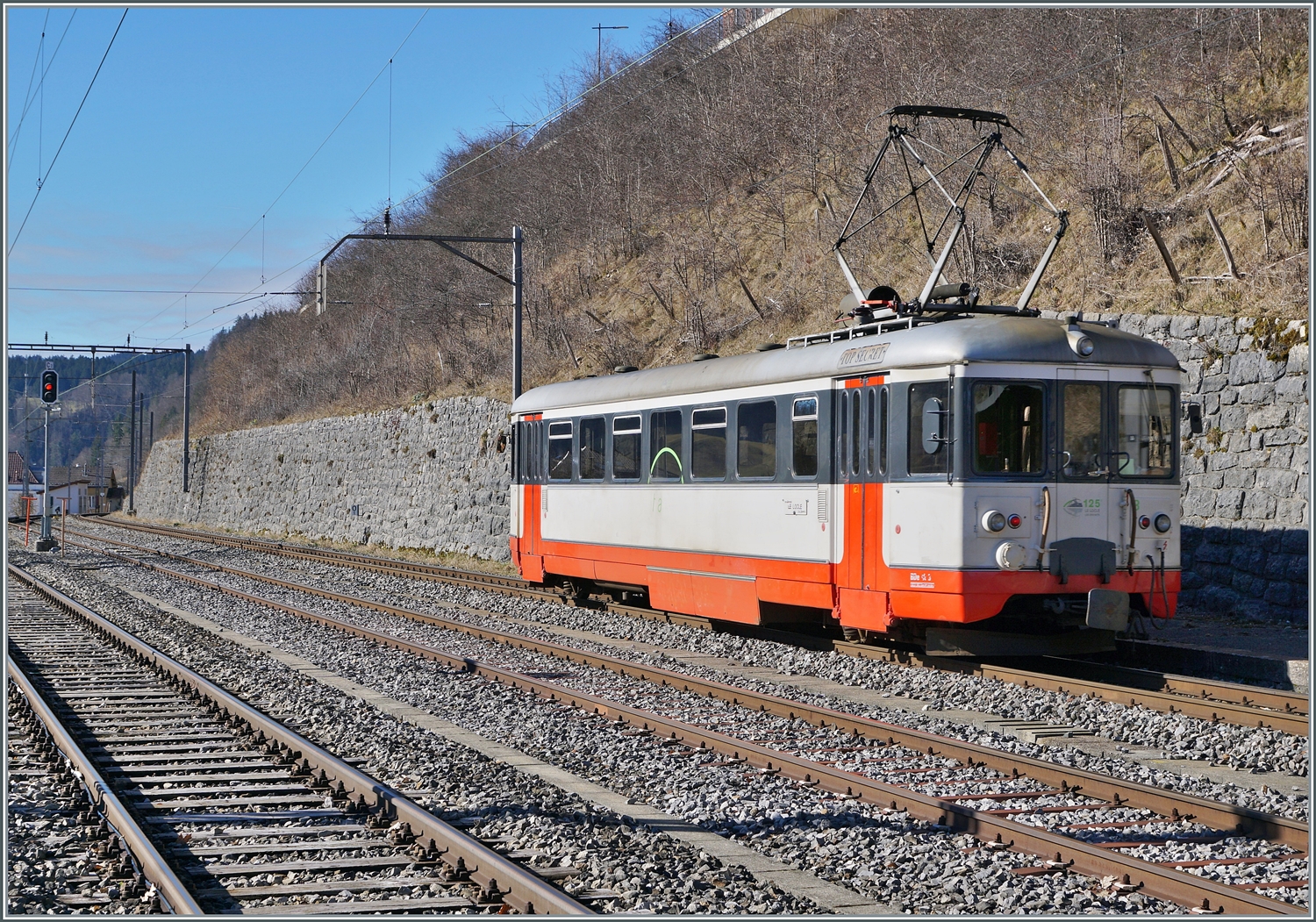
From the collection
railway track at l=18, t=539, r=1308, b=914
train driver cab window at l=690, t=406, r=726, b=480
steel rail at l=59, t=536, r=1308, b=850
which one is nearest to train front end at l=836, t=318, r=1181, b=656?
steel rail at l=59, t=536, r=1308, b=850

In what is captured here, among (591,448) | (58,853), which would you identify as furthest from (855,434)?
(58,853)

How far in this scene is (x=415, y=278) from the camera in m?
55.7

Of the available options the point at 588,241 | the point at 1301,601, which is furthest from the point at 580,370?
the point at 1301,601

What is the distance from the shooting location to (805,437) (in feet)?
45.3

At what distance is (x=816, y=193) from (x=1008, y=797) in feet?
90.1

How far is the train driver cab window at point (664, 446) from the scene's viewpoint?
1638 cm

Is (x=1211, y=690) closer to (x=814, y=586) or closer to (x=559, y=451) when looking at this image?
(x=814, y=586)

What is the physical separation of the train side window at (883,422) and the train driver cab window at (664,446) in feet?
13.4

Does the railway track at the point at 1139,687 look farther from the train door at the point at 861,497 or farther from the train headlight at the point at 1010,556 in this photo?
the train headlight at the point at 1010,556

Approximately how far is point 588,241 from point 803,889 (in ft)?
127

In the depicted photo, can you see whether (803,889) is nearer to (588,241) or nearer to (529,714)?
(529,714)

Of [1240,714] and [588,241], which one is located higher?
[588,241]

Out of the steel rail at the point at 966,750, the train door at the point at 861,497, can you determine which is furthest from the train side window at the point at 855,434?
the steel rail at the point at 966,750

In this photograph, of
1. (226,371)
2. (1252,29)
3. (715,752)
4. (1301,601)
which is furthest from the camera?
(226,371)
